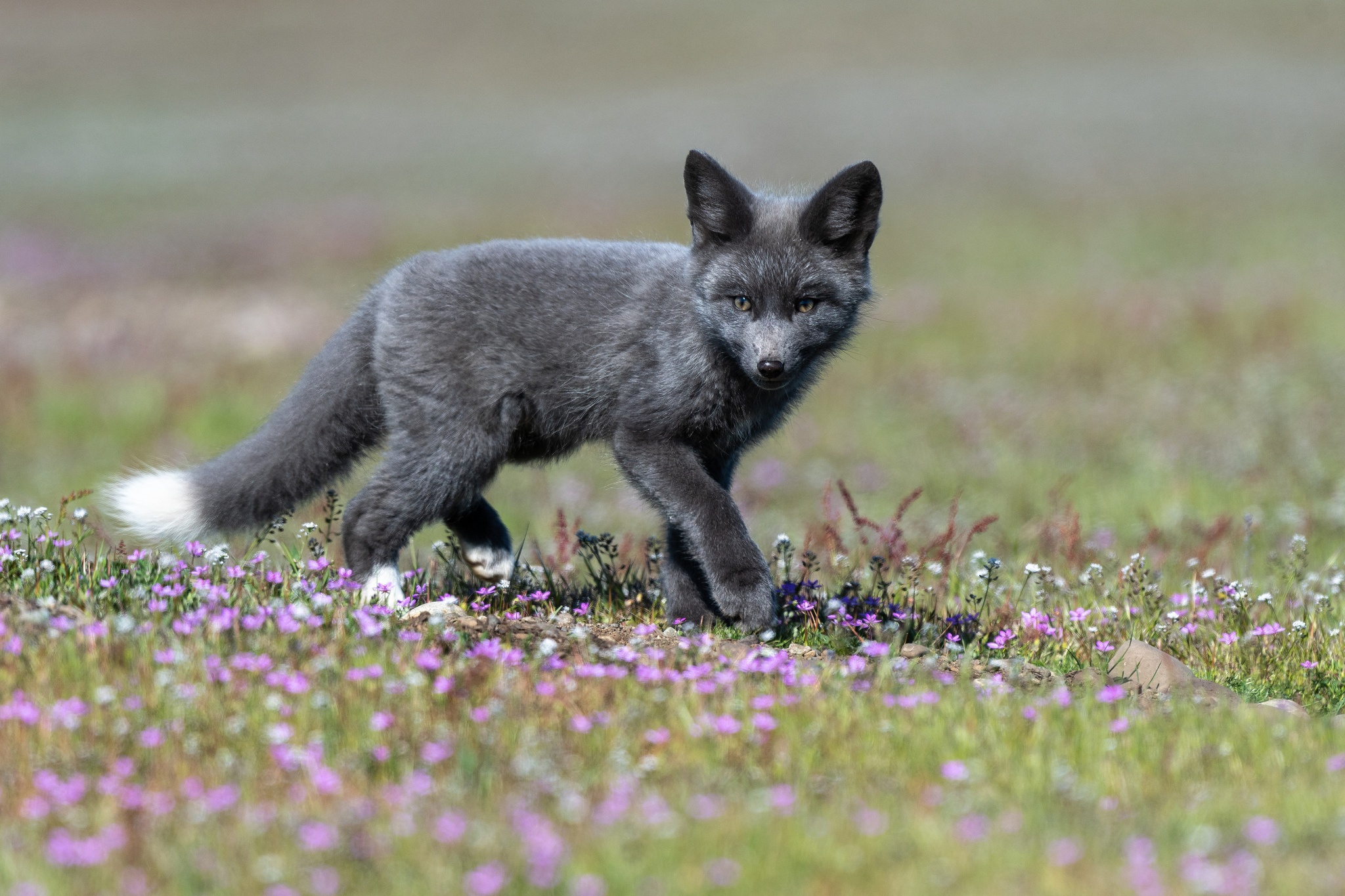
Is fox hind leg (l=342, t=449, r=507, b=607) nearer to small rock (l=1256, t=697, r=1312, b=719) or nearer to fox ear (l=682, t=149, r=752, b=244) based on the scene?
fox ear (l=682, t=149, r=752, b=244)

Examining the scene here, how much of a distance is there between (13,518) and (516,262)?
245 centimetres

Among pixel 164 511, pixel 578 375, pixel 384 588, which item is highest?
pixel 578 375

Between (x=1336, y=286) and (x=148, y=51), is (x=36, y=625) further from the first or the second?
(x=148, y=51)

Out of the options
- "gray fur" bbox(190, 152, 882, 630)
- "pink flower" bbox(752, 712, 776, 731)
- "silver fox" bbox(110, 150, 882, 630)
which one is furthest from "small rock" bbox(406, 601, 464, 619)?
"pink flower" bbox(752, 712, 776, 731)

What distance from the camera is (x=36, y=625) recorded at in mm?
4516

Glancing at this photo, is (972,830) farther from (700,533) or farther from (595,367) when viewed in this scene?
(595,367)

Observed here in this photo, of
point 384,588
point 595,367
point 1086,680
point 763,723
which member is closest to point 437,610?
point 384,588

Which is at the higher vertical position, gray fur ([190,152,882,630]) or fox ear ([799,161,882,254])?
fox ear ([799,161,882,254])

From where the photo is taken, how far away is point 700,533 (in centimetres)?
571

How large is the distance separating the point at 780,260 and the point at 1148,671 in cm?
234

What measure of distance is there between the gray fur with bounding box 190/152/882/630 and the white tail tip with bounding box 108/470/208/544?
0.07 m

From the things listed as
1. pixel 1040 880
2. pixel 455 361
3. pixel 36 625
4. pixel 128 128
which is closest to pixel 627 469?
pixel 455 361

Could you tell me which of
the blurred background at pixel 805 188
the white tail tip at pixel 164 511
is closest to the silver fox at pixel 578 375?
the white tail tip at pixel 164 511

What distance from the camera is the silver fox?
19.6 ft
